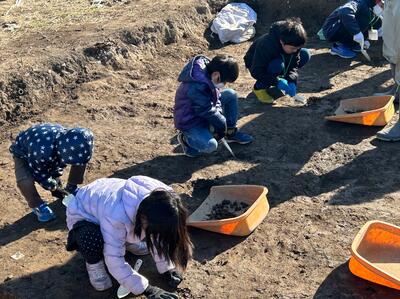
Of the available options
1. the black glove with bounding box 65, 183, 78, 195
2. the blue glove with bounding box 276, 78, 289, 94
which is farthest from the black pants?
the blue glove with bounding box 276, 78, 289, 94

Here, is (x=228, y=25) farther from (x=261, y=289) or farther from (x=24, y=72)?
(x=261, y=289)

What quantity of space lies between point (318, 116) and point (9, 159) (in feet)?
9.74

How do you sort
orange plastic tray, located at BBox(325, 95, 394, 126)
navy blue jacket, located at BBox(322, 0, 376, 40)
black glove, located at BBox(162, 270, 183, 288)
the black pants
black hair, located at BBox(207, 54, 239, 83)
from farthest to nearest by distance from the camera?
navy blue jacket, located at BBox(322, 0, 376, 40) < orange plastic tray, located at BBox(325, 95, 394, 126) < black hair, located at BBox(207, 54, 239, 83) < black glove, located at BBox(162, 270, 183, 288) < the black pants

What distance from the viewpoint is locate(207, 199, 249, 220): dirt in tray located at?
4328 millimetres

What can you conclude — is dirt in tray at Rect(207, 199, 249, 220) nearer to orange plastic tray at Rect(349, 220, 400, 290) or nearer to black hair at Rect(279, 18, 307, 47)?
orange plastic tray at Rect(349, 220, 400, 290)

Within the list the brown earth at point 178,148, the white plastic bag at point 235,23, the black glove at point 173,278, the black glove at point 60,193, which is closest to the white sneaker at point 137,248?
the brown earth at point 178,148

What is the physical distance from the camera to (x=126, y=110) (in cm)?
609

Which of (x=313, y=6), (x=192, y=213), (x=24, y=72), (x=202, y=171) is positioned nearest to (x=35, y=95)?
(x=24, y=72)

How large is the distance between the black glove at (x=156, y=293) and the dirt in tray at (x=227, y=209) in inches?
35.6

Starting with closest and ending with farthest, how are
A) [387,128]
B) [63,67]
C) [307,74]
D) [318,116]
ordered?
1. [387,128]
2. [318,116]
3. [63,67]
4. [307,74]

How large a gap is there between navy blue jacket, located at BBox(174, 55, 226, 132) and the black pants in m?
1.75

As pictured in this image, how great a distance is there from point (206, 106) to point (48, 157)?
4.68ft

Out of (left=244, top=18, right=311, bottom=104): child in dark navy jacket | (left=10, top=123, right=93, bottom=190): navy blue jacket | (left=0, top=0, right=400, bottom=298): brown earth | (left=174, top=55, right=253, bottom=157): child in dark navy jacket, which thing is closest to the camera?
(left=0, top=0, right=400, bottom=298): brown earth

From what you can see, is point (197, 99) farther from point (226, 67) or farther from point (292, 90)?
point (292, 90)
